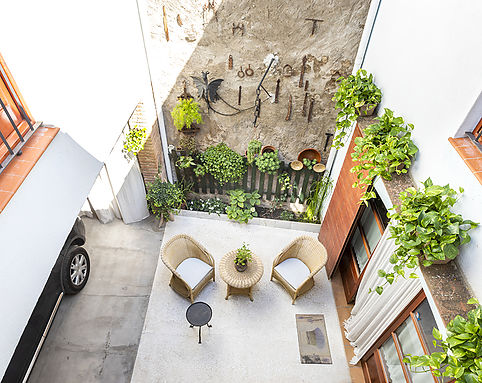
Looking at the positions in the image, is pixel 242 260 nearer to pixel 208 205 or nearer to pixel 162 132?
pixel 208 205

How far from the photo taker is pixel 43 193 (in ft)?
8.82

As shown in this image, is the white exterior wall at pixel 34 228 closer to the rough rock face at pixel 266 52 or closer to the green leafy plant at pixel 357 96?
the rough rock face at pixel 266 52

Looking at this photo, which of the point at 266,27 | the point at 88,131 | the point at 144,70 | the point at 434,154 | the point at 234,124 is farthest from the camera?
the point at 234,124

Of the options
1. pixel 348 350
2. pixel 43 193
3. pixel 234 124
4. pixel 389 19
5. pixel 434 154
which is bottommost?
pixel 348 350

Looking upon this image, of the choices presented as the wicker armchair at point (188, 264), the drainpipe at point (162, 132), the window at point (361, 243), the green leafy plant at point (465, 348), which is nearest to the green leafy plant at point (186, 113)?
the drainpipe at point (162, 132)

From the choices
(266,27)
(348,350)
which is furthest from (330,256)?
(266,27)

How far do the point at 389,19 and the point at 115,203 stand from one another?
4.89m

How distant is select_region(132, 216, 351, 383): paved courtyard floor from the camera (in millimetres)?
4039

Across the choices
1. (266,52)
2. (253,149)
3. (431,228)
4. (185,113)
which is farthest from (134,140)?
(431,228)

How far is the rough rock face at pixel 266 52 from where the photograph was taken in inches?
161

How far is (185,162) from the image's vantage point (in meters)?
5.72

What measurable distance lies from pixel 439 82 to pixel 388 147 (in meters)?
0.66

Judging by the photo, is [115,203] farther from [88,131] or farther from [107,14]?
[107,14]

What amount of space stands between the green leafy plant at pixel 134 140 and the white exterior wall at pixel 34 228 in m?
1.53
